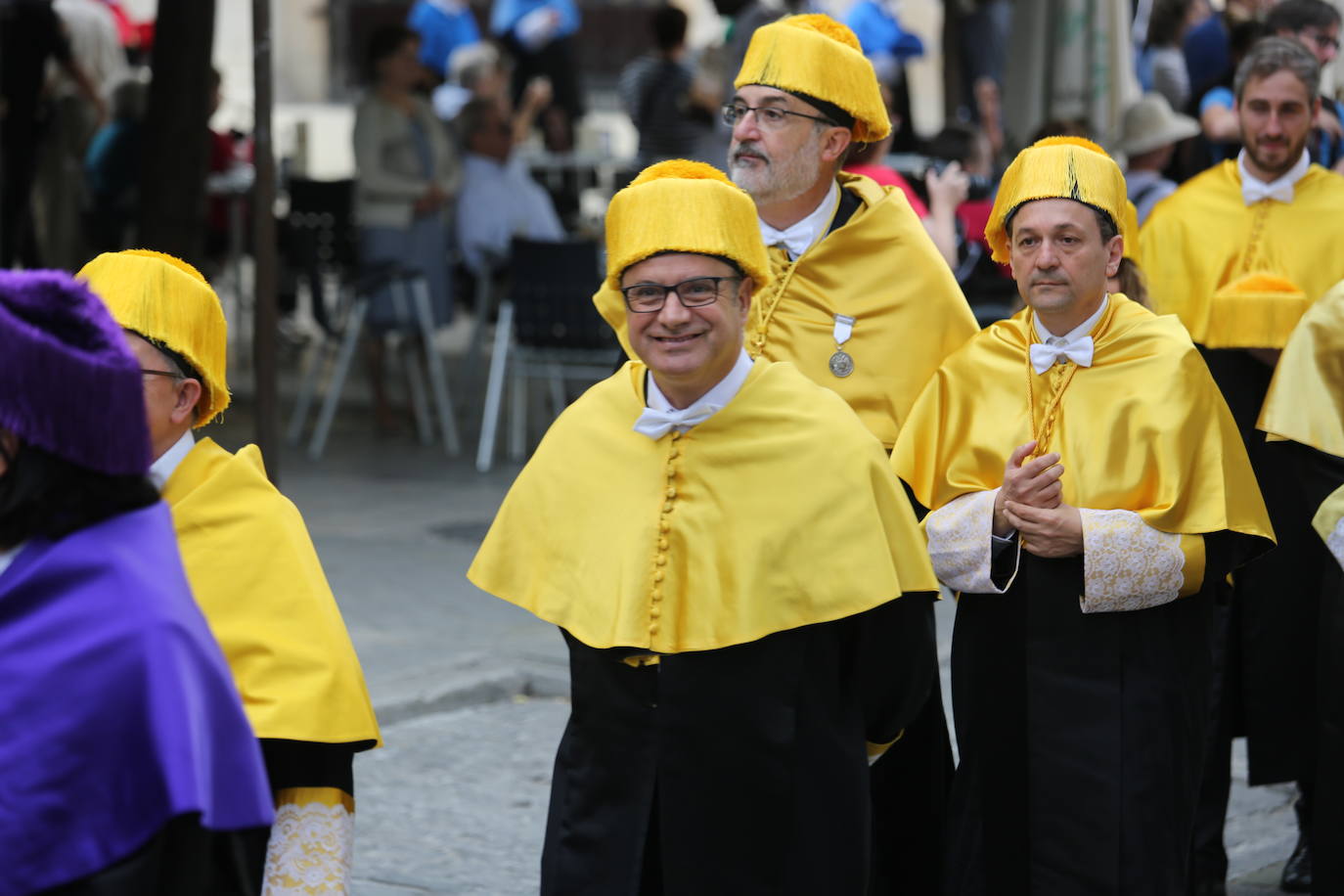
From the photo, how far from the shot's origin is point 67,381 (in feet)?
8.14

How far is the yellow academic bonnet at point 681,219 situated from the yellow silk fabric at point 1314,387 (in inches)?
72.5

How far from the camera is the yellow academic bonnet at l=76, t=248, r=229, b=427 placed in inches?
132

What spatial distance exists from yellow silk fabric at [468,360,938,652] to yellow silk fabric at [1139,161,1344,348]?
8.34 ft

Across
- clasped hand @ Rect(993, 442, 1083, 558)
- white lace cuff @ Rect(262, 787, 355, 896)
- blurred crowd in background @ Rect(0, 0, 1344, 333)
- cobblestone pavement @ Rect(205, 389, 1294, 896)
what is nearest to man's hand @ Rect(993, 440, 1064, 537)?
clasped hand @ Rect(993, 442, 1083, 558)

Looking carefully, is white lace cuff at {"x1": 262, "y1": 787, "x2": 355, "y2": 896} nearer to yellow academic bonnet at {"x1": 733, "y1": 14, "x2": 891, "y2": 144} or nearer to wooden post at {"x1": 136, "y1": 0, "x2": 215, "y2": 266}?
yellow academic bonnet at {"x1": 733, "y1": 14, "x2": 891, "y2": 144}

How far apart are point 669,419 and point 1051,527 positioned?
929 mm

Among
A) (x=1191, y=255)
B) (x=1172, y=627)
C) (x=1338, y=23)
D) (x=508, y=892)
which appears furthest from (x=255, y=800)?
(x=1338, y=23)

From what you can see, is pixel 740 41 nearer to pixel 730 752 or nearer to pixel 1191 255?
pixel 1191 255

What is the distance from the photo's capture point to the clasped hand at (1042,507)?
427 centimetres

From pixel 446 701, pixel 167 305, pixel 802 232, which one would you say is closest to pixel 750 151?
pixel 802 232

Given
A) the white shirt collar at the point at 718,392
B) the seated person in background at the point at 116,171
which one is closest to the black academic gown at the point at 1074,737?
the white shirt collar at the point at 718,392

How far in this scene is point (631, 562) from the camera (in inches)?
147

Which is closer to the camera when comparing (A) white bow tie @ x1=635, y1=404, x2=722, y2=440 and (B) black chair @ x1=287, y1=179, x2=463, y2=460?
(A) white bow tie @ x1=635, y1=404, x2=722, y2=440

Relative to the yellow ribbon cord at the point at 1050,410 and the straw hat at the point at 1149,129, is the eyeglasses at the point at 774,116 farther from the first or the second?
the straw hat at the point at 1149,129
